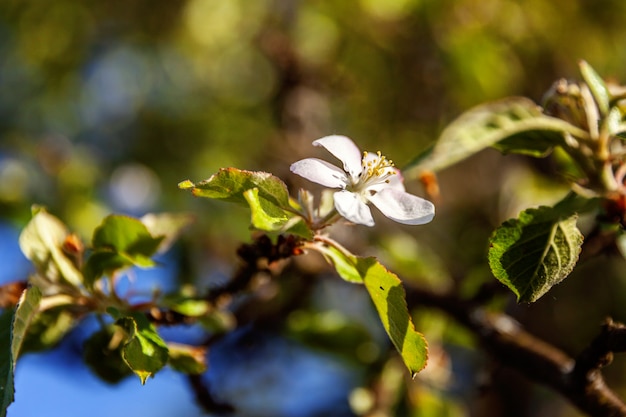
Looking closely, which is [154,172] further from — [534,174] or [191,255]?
[534,174]

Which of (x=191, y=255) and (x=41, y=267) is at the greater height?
(x=41, y=267)

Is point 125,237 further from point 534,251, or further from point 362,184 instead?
point 534,251

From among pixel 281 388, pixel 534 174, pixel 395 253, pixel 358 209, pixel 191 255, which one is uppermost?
pixel 358 209

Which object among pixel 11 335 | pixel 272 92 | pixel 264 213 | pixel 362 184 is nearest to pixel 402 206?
pixel 362 184

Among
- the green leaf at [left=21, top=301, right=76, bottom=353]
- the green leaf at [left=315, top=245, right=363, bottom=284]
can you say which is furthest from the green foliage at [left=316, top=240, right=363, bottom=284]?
the green leaf at [left=21, top=301, right=76, bottom=353]

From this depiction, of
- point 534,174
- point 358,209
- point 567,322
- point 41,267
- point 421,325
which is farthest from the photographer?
point 567,322

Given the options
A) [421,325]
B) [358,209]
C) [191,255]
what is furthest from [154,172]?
[358,209]

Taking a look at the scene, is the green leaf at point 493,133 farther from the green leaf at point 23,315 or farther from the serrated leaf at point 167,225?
the green leaf at point 23,315
